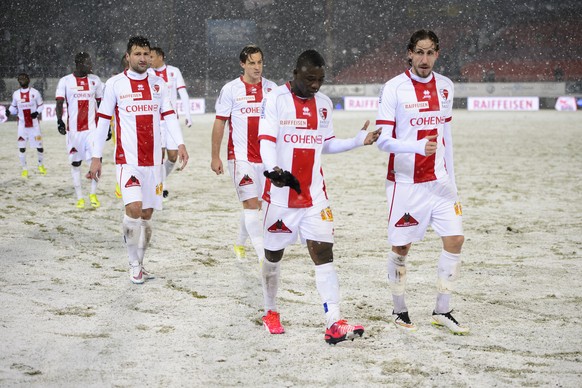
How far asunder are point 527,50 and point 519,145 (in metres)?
26.4

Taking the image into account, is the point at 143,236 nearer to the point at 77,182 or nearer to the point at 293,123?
the point at 293,123

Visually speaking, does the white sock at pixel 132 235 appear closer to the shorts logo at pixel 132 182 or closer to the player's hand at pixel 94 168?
the shorts logo at pixel 132 182

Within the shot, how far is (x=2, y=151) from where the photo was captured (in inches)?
784

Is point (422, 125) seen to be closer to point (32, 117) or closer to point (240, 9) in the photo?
point (32, 117)

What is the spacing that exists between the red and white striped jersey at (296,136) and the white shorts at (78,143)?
7.41 metres

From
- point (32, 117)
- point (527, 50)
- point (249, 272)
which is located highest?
point (527, 50)

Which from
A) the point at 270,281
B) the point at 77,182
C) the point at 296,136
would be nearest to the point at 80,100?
the point at 77,182

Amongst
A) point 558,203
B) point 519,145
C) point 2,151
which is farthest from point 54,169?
point 519,145

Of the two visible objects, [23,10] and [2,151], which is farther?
[23,10]

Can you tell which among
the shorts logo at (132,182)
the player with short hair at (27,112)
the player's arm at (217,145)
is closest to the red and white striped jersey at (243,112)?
the player's arm at (217,145)

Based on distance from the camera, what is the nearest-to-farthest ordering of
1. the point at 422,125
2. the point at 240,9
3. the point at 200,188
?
the point at 422,125, the point at 200,188, the point at 240,9

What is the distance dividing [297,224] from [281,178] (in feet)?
2.00

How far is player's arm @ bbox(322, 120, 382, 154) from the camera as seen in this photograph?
5.42m

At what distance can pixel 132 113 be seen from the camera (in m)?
7.53
